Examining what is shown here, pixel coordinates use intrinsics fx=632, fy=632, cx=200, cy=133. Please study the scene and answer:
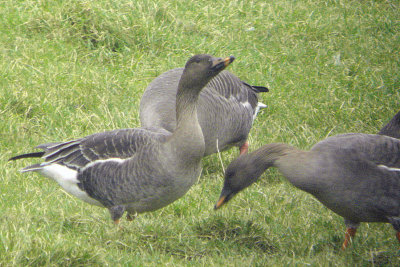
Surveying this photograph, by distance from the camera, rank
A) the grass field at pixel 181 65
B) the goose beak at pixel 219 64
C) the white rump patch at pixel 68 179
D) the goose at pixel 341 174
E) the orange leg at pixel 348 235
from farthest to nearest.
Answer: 1. the white rump patch at pixel 68 179
2. the goose beak at pixel 219 64
3. the orange leg at pixel 348 235
4. the grass field at pixel 181 65
5. the goose at pixel 341 174

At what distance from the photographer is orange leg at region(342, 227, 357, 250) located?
15.3ft

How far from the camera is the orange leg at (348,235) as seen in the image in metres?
4.65

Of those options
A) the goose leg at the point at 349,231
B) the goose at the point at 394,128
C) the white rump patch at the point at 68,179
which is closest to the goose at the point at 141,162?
the white rump patch at the point at 68,179

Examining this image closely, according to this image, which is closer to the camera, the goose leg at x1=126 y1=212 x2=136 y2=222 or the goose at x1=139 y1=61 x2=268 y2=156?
the goose leg at x1=126 y1=212 x2=136 y2=222

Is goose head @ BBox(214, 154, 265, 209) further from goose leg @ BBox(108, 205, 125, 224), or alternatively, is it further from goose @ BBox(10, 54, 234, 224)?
goose leg @ BBox(108, 205, 125, 224)

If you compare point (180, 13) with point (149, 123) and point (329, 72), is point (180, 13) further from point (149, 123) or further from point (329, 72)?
point (149, 123)

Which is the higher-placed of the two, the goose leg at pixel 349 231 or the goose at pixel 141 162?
the goose at pixel 141 162

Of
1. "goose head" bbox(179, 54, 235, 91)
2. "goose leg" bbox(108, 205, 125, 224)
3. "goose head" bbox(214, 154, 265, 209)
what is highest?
"goose head" bbox(179, 54, 235, 91)

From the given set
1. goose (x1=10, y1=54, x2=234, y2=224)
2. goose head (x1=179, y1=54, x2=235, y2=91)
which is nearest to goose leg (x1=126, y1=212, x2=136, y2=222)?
goose (x1=10, y1=54, x2=234, y2=224)

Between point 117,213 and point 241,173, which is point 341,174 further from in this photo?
point 117,213

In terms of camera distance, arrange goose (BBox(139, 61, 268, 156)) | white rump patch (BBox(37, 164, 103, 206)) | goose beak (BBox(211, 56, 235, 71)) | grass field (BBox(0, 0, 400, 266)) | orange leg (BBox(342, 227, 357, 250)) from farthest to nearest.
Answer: goose (BBox(139, 61, 268, 156))
white rump patch (BBox(37, 164, 103, 206))
goose beak (BBox(211, 56, 235, 71))
orange leg (BBox(342, 227, 357, 250))
grass field (BBox(0, 0, 400, 266))

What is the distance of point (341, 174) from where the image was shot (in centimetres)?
432

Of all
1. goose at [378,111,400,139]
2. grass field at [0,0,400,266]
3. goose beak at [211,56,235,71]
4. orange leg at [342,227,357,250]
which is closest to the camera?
grass field at [0,0,400,266]

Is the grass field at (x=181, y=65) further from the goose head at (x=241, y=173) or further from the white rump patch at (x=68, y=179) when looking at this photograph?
the goose head at (x=241, y=173)
